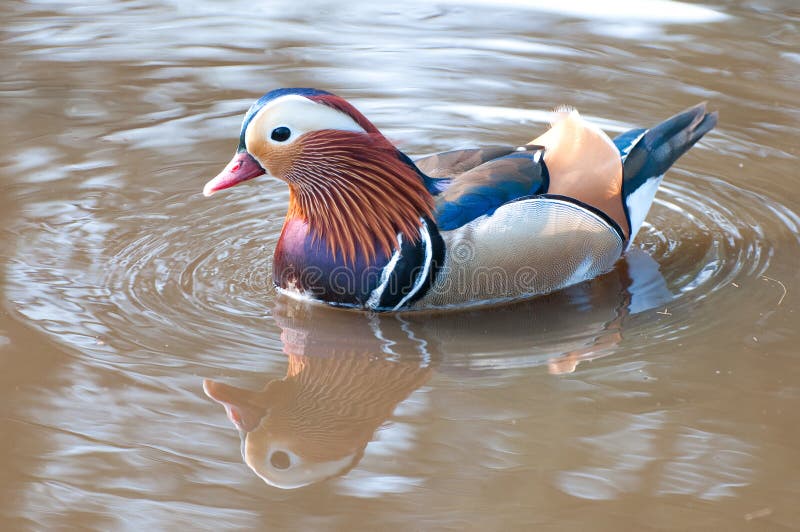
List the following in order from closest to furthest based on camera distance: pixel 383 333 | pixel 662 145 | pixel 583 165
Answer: pixel 383 333, pixel 583 165, pixel 662 145

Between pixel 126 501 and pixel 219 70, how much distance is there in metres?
4.83

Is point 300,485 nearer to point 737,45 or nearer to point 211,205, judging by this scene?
point 211,205

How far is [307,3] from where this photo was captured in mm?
9211

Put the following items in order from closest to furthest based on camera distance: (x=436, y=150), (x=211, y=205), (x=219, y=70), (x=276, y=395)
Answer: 1. (x=276, y=395)
2. (x=211, y=205)
3. (x=436, y=150)
4. (x=219, y=70)

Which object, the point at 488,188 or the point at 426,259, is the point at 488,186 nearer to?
the point at 488,188

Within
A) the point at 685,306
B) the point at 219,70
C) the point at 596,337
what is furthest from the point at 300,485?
the point at 219,70

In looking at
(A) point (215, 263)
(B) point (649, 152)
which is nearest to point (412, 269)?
(A) point (215, 263)

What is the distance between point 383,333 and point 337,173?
0.76 meters

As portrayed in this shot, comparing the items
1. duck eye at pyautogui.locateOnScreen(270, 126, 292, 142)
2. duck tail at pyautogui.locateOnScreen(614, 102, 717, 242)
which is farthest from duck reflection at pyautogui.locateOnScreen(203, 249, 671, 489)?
duck eye at pyautogui.locateOnScreen(270, 126, 292, 142)

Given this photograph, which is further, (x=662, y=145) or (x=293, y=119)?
(x=662, y=145)

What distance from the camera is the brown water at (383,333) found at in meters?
3.74

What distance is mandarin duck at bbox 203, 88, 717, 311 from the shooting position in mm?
4812

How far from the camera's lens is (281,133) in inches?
187

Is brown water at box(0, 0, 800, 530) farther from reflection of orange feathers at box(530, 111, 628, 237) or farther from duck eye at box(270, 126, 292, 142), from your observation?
duck eye at box(270, 126, 292, 142)
